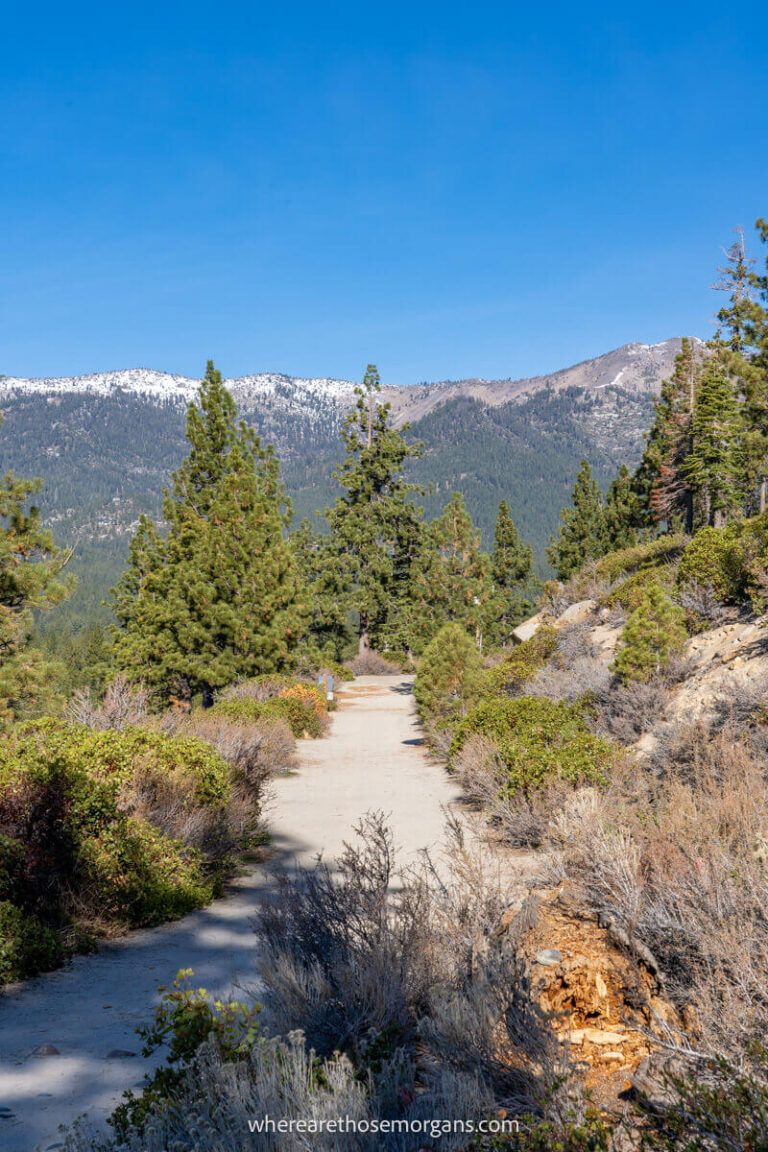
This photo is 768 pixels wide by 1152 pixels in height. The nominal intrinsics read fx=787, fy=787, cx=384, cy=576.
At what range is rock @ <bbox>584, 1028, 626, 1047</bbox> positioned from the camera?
343cm

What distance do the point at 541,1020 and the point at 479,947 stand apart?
885 mm

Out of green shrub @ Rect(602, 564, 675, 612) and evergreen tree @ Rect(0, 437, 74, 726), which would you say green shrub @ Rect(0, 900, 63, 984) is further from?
green shrub @ Rect(602, 564, 675, 612)

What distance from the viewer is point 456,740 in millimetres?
12344

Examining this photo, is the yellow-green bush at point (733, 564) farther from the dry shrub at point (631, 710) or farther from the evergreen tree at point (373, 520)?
the evergreen tree at point (373, 520)

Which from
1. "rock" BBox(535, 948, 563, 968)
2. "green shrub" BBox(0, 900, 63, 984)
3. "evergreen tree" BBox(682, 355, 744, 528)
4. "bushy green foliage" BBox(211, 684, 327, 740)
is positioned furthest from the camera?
"evergreen tree" BBox(682, 355, 744, 528)

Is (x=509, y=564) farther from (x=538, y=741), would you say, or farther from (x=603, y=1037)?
(x=603, y=1037)

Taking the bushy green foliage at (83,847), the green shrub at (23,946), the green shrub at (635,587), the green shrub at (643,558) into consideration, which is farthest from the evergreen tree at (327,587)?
the green shrub at (23,946)

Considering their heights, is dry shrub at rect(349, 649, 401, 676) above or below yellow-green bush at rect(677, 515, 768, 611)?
below

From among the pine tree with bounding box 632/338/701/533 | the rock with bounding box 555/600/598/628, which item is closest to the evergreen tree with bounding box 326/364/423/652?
the pine tree with bounding box 632/338/701/533

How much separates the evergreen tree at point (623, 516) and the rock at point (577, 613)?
1957 cm

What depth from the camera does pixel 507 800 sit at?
866cm

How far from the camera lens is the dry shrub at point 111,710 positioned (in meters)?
10.6

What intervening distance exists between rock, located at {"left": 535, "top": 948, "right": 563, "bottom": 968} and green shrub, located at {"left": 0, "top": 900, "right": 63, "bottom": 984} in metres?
3.38

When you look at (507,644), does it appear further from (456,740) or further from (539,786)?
(539,786)
